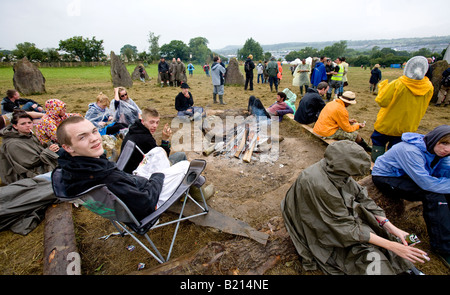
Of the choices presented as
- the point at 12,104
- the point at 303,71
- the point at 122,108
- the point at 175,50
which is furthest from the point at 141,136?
the point at 175,50

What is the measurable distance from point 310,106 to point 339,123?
1.44 m

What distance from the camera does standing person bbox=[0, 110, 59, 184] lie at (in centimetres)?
349

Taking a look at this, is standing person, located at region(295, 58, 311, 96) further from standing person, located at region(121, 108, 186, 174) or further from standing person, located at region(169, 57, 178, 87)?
standing person, located at region(121, 108, 186, 174)

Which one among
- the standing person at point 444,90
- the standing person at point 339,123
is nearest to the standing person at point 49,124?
the standing person at point 339,123

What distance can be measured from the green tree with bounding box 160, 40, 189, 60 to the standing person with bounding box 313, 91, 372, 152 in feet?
247

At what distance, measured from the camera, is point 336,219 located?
2000mm

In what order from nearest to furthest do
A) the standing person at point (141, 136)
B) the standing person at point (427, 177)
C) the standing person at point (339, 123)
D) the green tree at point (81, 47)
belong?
1. the standing person at point (427, 177)
2. the standing person at point (141, 136)
3. the standing person at point (339, 123)
4. the green tree at point (81, 47)

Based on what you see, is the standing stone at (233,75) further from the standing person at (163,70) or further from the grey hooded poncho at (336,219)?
the grey hooded poncho at (336,219)

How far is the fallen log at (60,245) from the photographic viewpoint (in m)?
2.16

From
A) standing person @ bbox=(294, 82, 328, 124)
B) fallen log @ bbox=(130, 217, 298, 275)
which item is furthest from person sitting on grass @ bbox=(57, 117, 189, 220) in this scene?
standing person @ bbox=(294, 82, 328, 124)

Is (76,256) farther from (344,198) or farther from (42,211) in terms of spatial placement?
(344,198)

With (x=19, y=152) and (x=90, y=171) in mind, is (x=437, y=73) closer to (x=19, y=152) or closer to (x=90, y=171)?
(x=90, y=171)

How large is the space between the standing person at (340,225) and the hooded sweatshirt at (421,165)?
0.75m
